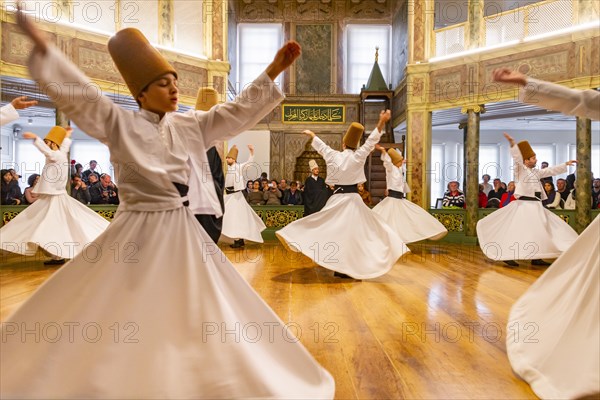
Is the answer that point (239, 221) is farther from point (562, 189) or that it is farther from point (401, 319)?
point (562, 189)

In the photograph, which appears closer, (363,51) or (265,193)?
(265,193)

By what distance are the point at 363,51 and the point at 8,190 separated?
1028 centimetres

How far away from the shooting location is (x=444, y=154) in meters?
16.4

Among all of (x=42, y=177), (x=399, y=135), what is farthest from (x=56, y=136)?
(x=399, y=135)

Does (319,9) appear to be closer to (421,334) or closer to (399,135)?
(399,135)

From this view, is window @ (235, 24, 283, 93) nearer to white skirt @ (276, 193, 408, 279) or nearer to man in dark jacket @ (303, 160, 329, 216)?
man in dark jacket @ (303, 160, 329, 216)

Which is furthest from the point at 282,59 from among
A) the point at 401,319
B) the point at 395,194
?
the point at 395,194

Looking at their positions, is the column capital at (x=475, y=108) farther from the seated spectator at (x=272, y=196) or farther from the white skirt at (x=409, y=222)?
the seated spectator at (x=272, y=196)

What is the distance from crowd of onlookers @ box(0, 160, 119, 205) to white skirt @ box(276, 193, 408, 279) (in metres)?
5.12

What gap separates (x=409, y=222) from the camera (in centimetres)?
806

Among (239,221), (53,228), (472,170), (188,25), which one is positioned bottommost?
(239,221)

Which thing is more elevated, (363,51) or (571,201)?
(363,51)

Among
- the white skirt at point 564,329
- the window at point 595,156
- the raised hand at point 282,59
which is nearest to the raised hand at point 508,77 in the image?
the white skirt at point 564,329

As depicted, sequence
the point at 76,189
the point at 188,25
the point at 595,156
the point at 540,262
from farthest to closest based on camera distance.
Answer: the point at 595,156 → the point at 188,25 → the point at 76,189 → the point at 540,262
